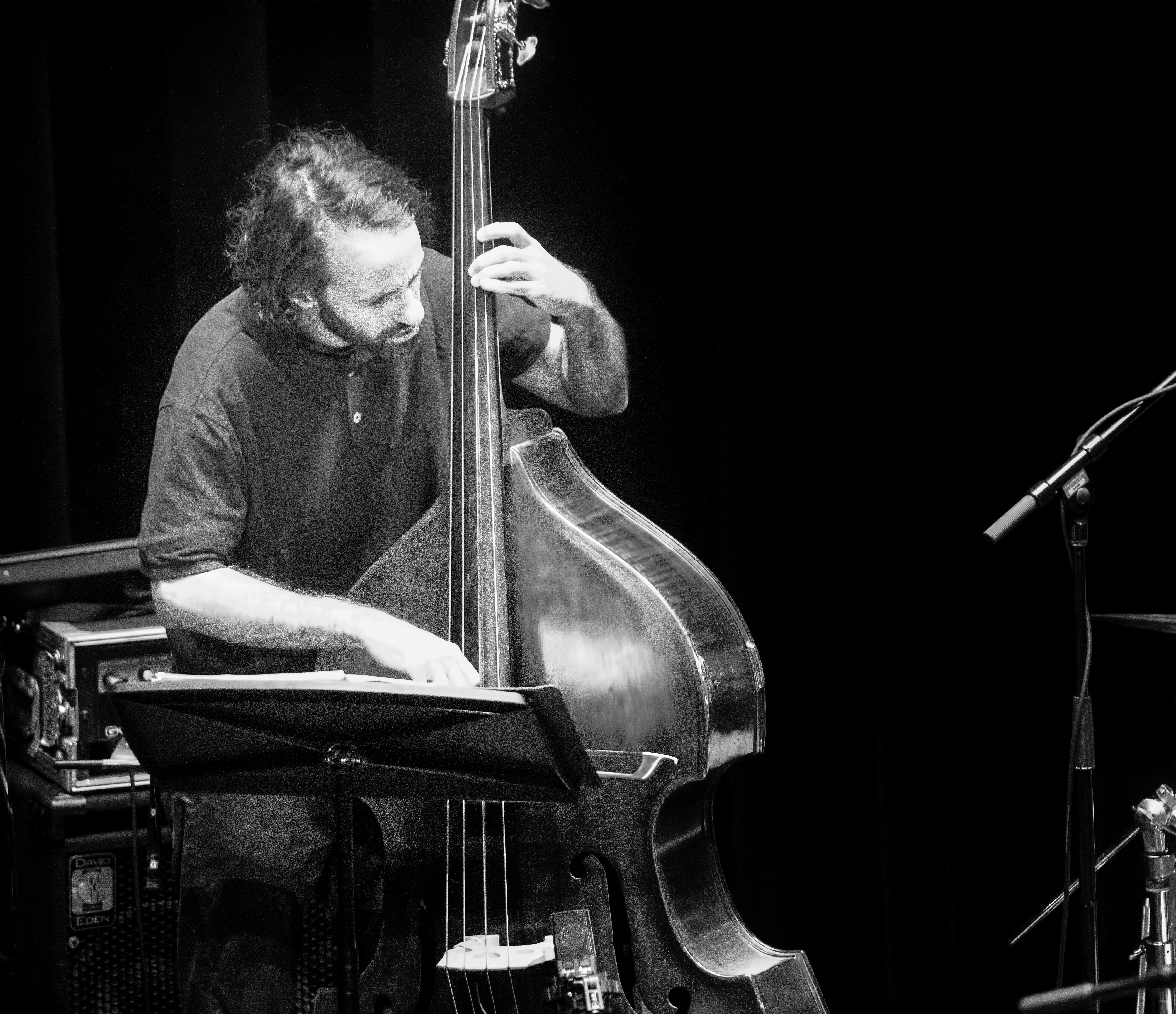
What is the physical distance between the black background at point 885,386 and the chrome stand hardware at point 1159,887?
26.9 inches

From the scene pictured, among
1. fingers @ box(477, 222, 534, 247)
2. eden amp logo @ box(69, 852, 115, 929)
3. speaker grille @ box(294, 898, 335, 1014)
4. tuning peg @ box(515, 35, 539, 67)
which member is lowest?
speaker grille @ box(294, 898, 335, 1014)

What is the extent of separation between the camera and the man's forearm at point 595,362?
2455mm

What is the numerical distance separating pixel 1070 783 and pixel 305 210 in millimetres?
1623

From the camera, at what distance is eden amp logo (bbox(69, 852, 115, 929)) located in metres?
2.59

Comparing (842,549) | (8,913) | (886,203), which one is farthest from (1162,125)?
(8,913)

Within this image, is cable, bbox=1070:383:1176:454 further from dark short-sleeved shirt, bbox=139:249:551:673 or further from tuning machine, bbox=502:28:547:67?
tuning machine, bbox=502:28:547:67

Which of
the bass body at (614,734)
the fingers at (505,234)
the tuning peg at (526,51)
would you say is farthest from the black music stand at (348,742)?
the tuning peg at (526,51)

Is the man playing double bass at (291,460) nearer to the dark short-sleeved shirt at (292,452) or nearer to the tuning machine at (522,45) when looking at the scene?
the dark short-sleeved shirt at (292,452)

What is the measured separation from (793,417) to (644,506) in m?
0.38

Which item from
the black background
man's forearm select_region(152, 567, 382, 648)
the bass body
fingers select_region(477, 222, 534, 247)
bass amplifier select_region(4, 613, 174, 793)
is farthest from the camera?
the black background

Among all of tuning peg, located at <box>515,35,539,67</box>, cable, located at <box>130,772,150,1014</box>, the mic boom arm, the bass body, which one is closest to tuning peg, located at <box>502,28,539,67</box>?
tuning peg, located at <box>515,35,539,67</box>

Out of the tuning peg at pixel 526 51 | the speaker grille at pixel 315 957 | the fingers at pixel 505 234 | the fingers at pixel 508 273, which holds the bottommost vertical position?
the speaker grille at pixel 315 957

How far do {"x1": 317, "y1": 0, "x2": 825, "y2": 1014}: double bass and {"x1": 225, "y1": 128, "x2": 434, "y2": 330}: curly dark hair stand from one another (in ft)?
0.88

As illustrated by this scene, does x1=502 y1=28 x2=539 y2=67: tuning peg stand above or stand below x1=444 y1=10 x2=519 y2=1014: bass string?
above
